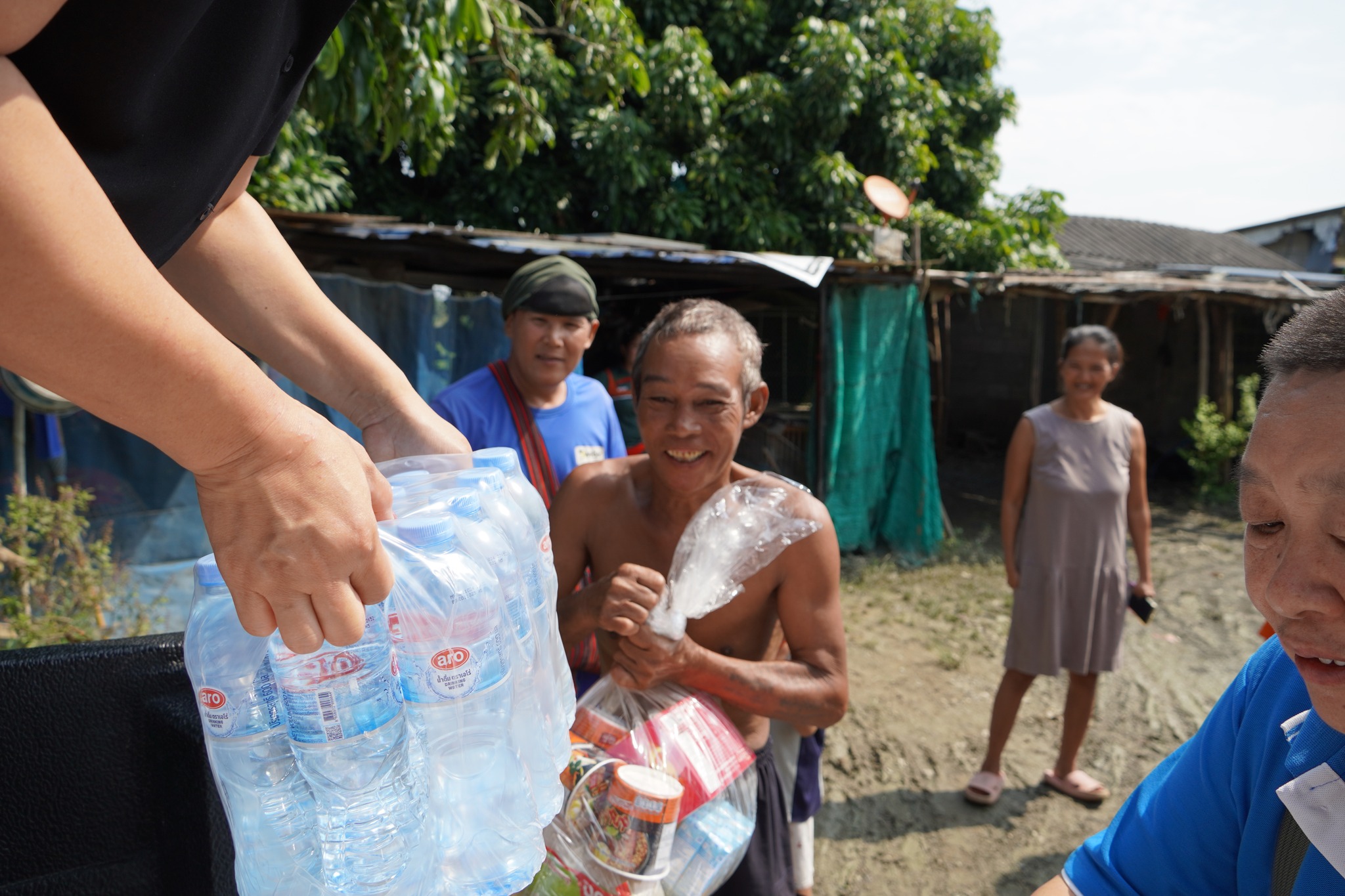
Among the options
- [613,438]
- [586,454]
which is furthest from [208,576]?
[613,438]

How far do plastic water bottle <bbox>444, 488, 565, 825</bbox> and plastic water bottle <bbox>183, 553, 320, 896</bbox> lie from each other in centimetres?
30

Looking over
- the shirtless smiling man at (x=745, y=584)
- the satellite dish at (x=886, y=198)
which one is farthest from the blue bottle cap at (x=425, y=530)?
the satellite dish at (x=886, y=198)

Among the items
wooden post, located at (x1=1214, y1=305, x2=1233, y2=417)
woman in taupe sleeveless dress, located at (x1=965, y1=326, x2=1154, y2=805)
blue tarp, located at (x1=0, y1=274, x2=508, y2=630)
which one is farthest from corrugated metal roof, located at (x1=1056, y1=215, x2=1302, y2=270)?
blue tarp, located at (x1=0, y1=274, x2=508, y2=630)

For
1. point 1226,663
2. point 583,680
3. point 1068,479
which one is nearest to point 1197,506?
point 1226,663

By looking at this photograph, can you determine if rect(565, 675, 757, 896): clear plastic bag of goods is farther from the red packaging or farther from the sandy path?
the sandy path

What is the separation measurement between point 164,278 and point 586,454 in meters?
2.66

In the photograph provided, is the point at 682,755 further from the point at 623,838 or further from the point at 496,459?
the point at 496,459

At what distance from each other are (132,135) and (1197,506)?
41.6 ft

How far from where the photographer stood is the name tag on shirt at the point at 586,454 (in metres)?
3.51

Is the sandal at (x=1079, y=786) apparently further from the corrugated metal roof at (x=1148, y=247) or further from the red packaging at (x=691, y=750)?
the corrugated metal roof at (x=1148, y=247)

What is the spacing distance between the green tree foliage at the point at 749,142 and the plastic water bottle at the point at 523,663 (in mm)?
8291

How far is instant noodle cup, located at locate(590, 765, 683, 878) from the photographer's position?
1.39 m

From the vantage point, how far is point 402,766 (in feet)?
3.59

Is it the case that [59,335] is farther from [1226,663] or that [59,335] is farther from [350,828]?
[1226,663]
